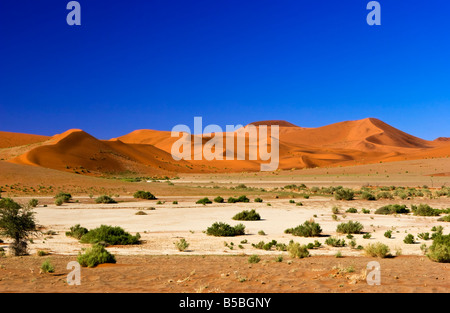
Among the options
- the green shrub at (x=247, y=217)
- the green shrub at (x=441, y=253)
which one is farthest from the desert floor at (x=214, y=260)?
the green shrub at (x=247, y=217)

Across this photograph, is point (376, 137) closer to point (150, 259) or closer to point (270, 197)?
point (270, 197)

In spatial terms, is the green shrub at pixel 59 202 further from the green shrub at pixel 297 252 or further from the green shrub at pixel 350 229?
the green shrub at pixel 297 252

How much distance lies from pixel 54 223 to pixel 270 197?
2297 cm

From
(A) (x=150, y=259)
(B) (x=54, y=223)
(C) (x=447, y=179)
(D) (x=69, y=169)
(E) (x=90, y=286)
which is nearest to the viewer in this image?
(E) (x=90, y=286)

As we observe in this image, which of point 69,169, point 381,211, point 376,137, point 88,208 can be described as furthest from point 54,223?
point 376,137

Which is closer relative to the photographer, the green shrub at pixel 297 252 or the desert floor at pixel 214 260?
the desert floor at pixel 214 260

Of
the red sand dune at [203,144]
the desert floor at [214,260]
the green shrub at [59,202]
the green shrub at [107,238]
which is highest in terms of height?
the red sand dune at [203,144]

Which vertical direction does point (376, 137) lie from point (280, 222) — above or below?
above

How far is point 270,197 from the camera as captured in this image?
4150 centimetres

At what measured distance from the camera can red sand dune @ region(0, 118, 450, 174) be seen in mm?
80812

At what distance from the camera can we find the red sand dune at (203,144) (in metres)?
80.8

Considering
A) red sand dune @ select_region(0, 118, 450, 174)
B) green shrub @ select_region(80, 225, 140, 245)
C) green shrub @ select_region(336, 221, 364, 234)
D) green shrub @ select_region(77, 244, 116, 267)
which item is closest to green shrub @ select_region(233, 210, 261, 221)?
green shrub @ select_region(336, 221, 364, 234)

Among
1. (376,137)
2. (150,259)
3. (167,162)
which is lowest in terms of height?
(150,259)

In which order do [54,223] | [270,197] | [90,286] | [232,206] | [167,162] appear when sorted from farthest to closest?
[167,162]
[270,197]
[232,206]
[54,223]
[90,286]
